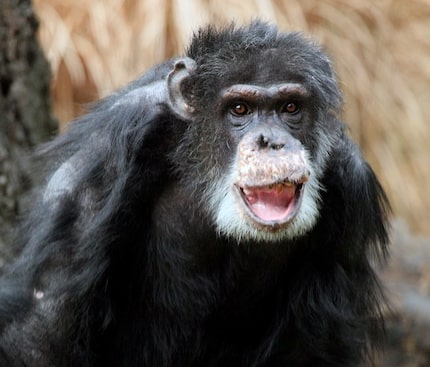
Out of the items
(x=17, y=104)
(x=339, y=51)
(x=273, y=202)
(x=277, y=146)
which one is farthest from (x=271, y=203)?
(x=339, y=51)

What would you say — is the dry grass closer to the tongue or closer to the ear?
the ear

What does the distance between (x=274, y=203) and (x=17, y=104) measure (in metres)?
2.07

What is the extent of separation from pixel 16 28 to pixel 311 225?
7.53 feet

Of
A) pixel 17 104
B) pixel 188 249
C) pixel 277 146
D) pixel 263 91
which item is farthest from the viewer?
pixel 17 104

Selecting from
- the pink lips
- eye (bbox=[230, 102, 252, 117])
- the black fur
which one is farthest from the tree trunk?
the pink lips

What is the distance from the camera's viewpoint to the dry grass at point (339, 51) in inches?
352

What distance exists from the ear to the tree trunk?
1336 mm

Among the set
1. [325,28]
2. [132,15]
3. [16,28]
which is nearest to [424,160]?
[325,28]

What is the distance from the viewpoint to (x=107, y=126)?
185 inches

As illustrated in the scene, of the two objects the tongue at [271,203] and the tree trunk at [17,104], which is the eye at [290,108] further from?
the tree trunk at [17,104]

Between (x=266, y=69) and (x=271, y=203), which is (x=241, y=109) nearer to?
(x=266, y=69)

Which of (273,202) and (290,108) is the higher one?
(290,108)

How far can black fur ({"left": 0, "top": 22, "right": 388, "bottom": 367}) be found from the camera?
180 inches

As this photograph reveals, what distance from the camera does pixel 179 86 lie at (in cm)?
466
